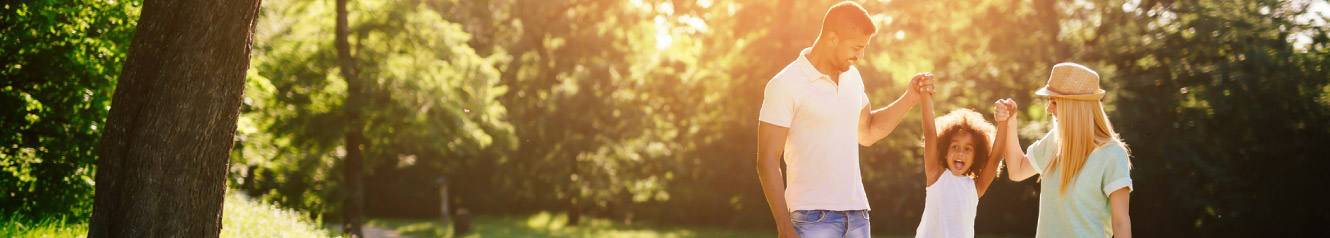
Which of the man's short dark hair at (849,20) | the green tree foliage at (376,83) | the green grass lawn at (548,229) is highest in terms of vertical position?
the green tree foliage at (376,83)

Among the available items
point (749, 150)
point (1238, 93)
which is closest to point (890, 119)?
point (1238, 93)

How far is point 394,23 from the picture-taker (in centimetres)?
2325

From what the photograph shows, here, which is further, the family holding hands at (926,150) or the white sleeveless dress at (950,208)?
the white sleeveless dress at (950,208)

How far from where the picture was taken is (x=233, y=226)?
12180mm

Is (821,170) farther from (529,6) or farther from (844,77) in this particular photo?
(529,6)

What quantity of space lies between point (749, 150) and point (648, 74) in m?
6.61

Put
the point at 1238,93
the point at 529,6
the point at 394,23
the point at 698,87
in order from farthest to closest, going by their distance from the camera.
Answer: the point at 529,6 → the point at 698,87 → the point at 394,23 → the point at 1238,93

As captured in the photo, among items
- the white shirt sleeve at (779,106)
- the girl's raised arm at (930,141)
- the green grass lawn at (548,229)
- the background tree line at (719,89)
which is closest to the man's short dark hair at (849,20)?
the white shirt sleeve at (779,106)

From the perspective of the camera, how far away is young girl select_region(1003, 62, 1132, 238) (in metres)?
4.46

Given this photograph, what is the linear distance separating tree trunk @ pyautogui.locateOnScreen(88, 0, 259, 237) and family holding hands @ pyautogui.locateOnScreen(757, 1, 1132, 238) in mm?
3729

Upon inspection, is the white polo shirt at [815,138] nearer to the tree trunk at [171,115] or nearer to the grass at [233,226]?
the tree trunk at [171,115]

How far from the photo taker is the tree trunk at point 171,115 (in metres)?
6.24

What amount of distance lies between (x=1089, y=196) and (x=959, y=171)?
0.78 metres

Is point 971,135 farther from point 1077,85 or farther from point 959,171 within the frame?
point 1077,85
